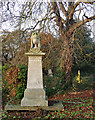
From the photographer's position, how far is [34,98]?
186 inches

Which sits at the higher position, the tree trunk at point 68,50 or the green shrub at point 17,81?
the tree trunk at point 68,50

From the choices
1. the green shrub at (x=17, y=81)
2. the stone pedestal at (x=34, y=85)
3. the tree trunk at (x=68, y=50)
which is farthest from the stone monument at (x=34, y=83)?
the tree trunk at (x=68, y=50)

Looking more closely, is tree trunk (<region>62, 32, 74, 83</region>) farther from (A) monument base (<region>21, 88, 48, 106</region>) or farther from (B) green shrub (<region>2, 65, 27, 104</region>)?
(A) monument base (<region>21, 88, 48, 106</region>)

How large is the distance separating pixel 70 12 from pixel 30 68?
13.0 ft

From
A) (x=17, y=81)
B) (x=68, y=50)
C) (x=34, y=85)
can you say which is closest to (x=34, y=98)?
(x=34, y=85)

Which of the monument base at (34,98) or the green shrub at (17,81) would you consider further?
the green shrub at (17,81)

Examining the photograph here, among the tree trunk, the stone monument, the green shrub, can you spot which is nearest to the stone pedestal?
the stone monument

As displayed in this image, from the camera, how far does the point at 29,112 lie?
14.5 feet

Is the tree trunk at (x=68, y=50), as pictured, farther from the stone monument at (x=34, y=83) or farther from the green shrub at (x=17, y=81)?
the green shrub at (x=17, y=81)

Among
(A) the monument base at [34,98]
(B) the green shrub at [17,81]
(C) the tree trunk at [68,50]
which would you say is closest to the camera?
(A) the monument base at [34,98]

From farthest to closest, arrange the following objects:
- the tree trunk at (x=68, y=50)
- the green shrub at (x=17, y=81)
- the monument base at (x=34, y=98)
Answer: the tree trunk at (x=68, y=50) → the green shrub at (x=17, y=81) → the monument base at (x=34, y=98)

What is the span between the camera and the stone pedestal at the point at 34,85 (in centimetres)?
468

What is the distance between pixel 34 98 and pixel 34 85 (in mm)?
467

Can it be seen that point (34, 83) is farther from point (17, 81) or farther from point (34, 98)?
point (17, 81)
